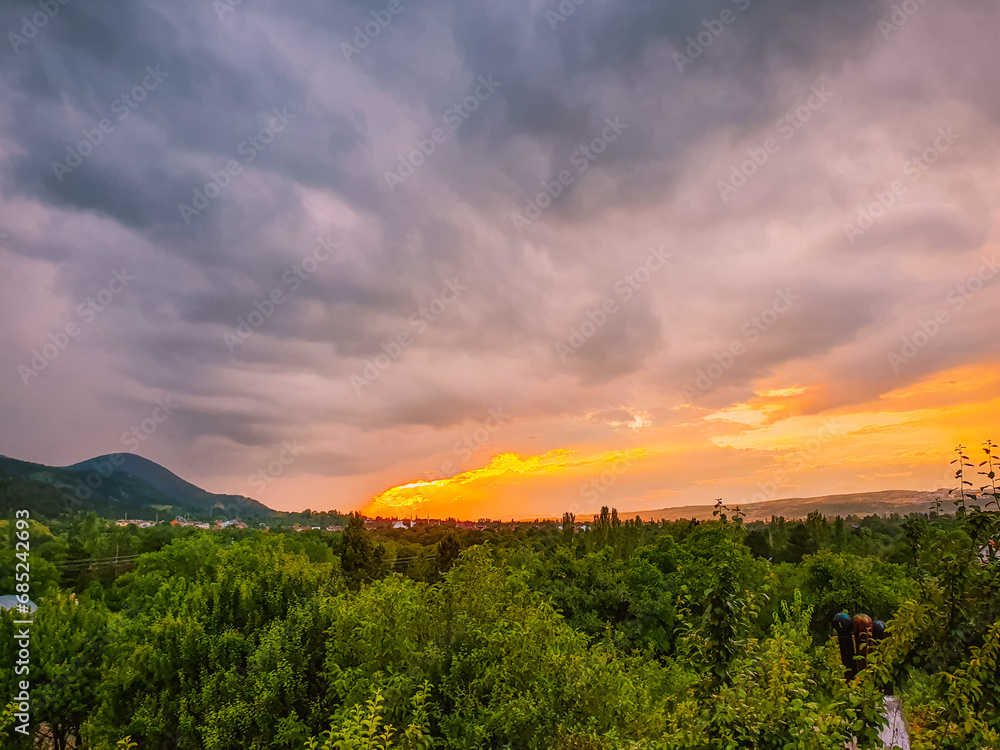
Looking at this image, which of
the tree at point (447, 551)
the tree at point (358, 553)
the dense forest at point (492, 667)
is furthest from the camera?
the tree at point (447, 551)

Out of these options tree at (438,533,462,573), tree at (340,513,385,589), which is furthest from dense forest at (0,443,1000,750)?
tree at (438,533,462,573)

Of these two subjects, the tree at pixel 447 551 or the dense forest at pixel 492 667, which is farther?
the tree at pixel 447 551

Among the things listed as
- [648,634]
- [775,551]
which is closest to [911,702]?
[648,634]

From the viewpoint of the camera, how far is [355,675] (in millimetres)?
12250

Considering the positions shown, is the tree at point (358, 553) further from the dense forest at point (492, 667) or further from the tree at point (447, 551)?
the dense forest at point (492, 667)

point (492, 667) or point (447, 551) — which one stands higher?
point (492, 667)

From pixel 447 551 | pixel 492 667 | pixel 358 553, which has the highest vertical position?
pixel 492 667

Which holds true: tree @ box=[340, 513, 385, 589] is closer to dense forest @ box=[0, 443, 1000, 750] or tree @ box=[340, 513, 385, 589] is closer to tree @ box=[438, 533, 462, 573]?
tree @ box=[438, 533, 462, 573]

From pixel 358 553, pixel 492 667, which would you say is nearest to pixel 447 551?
pixel 358 553

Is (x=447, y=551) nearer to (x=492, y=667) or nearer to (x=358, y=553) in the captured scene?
(x=358, y=553)

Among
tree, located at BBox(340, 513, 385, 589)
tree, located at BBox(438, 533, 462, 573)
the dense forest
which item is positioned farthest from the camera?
tree, located at BBox(438, 533, 462, 573)

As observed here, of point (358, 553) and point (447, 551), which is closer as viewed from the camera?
point (358, 553)

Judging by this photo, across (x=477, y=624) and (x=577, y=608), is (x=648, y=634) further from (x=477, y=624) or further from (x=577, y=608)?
(x=477, y=624)

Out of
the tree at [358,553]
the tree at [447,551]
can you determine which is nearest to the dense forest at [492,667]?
the tree at [358,553]
